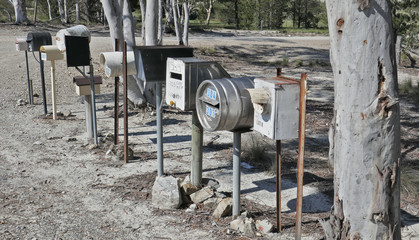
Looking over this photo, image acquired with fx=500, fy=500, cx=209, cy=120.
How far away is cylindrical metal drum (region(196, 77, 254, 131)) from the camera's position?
4.48 metres

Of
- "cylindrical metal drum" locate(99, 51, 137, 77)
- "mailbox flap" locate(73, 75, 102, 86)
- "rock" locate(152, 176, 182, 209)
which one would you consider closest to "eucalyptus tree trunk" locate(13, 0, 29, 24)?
"mailbox flap" locate(73, 75, 102, 86)

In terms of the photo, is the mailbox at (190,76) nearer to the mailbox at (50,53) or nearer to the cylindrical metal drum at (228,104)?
the cylindrical metal drum at (228,104)

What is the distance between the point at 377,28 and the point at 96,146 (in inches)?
197

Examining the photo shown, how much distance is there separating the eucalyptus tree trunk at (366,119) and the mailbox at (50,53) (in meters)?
5.95

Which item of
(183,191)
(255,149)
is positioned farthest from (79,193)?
(255,149)

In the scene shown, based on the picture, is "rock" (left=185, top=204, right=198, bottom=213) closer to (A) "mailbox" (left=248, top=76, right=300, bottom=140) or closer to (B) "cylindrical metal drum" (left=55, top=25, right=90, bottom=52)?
(A) "mailbox" (left=248, top=76, right=300, bottom=140)

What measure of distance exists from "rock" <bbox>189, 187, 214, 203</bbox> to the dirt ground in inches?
7.2

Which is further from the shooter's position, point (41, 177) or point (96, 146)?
point (96, 146)

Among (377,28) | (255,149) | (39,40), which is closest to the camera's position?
(377,28)

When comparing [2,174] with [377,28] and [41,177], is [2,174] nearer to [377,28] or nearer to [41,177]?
[41,177]

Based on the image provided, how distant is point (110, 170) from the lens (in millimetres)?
6477

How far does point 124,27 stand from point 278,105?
253 inches

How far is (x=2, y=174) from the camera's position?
6328 mm

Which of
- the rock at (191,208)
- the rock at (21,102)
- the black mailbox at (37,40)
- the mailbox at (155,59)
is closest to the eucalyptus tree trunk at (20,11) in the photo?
the rock at (21,102)
